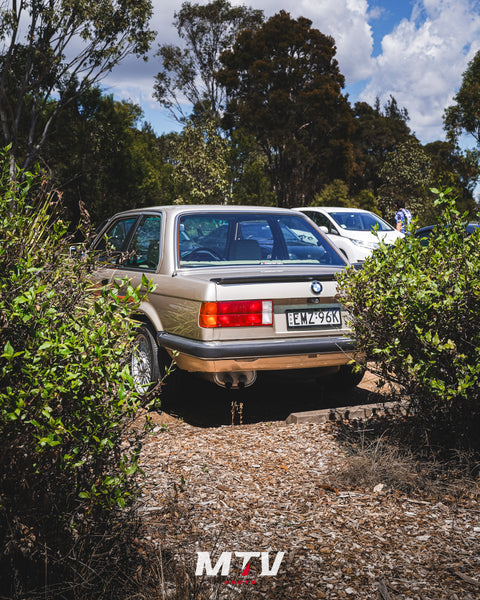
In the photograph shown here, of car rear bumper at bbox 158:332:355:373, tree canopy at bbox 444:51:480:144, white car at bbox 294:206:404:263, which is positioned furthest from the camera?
tree canopy at bbox 444:51:480:144

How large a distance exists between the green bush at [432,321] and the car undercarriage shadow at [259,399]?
1131 mm

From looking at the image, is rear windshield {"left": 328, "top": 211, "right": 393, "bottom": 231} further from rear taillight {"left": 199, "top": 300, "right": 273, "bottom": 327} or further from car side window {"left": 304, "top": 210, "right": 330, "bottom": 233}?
rear taillight {"left": 199, "top": 300, "right": 273, "bottom": 327}

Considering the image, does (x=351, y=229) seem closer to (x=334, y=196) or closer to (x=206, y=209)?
(x=206, y=209)

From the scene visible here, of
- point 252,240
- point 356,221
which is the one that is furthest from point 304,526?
point 356,221

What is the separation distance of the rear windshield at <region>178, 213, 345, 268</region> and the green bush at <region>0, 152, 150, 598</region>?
10.3 ft

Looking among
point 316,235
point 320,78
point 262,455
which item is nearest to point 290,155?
point 320,78

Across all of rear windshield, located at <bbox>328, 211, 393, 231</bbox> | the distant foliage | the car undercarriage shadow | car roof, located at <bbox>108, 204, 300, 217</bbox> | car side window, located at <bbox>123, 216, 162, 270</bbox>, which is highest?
the distant foliage

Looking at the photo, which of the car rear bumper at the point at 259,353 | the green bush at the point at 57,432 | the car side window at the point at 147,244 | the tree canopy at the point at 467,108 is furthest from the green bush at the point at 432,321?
the tree canopy at the point at 467,108

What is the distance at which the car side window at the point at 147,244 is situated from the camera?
228 inches

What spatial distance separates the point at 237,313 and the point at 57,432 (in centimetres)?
272

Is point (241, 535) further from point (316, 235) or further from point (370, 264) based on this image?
point (316, 235)

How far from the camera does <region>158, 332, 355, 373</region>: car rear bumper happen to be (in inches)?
188

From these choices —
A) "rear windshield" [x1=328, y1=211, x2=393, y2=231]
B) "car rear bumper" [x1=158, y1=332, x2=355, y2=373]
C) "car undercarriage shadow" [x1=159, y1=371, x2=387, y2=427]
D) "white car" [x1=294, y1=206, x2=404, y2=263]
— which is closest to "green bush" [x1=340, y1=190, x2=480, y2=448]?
"car rear bumper" [x1=158, y1=332, x2=355, y2=373]

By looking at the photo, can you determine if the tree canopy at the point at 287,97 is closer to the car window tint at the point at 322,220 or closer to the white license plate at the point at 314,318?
the car window tint at the point at 322,220
